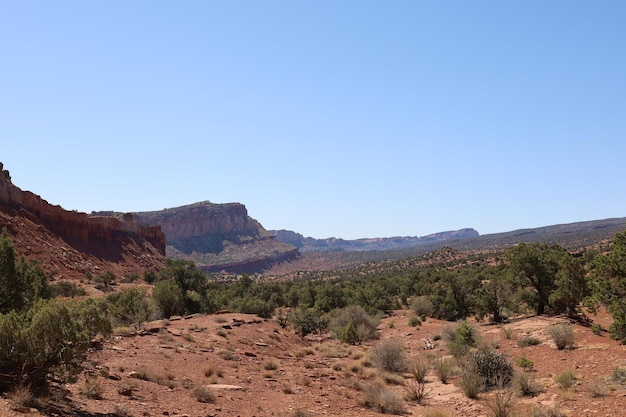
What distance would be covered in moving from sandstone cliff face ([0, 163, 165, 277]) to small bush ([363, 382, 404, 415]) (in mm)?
48159

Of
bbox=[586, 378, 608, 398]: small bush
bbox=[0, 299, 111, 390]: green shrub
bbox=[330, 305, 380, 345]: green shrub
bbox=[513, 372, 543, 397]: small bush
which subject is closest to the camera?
bbox=[0, 299, 111, 390]: green shrub

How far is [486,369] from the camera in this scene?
14.8 meters

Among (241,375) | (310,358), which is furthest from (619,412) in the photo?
(310,358)

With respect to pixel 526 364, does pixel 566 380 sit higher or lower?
higher

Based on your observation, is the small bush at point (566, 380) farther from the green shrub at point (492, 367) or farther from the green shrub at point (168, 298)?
the green shrub at point (168, 298)

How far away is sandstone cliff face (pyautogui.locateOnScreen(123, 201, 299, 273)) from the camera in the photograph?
170 metres

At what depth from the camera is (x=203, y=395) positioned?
12352mm

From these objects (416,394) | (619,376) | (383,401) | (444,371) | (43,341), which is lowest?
(444,371)

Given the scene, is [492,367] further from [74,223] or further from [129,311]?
[74,223]

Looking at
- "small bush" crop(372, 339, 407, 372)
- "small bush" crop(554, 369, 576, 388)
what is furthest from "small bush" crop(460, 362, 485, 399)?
"small bush" crop(372, 339, 407, 372)

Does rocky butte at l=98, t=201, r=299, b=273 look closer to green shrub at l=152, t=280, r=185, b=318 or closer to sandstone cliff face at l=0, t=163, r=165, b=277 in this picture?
sandstone cliff face at l=0, t=163, r=165, b=277

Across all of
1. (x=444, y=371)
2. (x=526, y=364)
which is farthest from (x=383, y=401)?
(x=526, y=364)

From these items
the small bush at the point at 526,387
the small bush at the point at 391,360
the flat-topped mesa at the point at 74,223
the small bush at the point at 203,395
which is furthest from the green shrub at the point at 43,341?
the flat-topped mesa at the point at 74,223

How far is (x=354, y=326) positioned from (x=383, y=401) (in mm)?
17137
